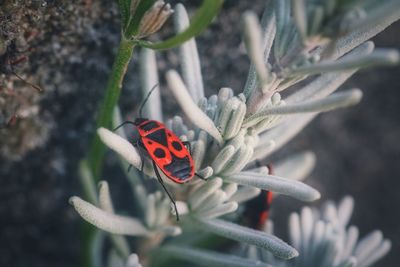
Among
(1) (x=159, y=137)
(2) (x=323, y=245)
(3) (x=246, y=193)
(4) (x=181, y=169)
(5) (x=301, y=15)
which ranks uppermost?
(5) (x=301, y=15)

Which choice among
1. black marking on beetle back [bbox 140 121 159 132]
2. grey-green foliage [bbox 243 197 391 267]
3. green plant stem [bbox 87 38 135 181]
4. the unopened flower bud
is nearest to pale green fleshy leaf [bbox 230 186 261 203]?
grey-green foliage [bbox 243 197 391 267]

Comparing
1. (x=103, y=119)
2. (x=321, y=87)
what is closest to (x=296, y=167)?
(x=321, y=87)

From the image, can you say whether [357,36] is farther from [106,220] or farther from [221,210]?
[106,220]

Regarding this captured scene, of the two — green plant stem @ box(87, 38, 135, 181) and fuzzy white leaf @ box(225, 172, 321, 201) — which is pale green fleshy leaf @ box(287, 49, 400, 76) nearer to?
fuzzy white leaf @ box(225, 172, 321, 201)

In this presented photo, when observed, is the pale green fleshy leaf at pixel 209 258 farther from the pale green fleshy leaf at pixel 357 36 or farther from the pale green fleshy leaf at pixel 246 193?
the pale green fleshy leaf at pixel 357 36

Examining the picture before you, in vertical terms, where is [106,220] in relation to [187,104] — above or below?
below
